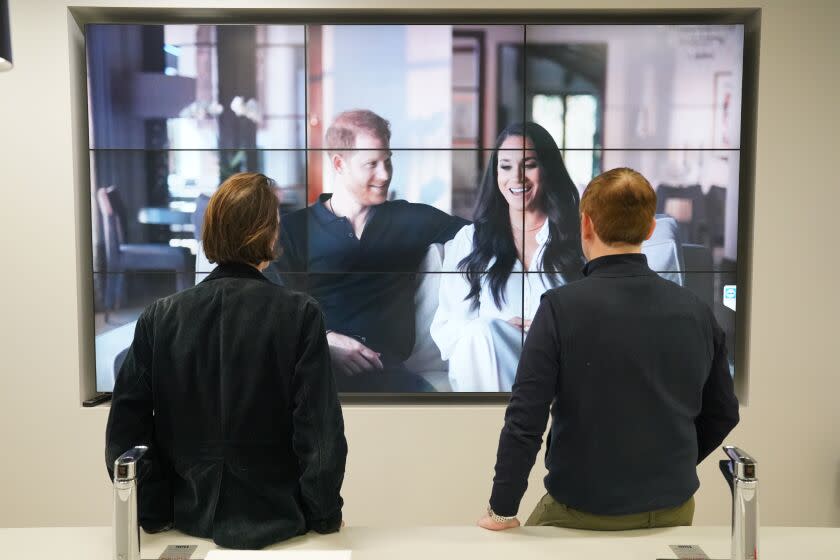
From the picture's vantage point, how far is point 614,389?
5.08 ft

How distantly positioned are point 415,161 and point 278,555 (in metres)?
2.40

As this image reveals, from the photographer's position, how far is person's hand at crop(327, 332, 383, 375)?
11.7 ft

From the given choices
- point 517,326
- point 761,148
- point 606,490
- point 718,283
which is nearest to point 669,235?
point 718,283

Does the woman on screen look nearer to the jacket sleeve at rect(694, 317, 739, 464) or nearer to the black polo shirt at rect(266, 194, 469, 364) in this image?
the black polo shirt at rect(266, 194, 469, 364)

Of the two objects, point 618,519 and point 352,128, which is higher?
point 352,128

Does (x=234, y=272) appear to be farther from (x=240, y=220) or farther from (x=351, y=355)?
(x=351, y=355)

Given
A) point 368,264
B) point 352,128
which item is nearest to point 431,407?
point 368,264

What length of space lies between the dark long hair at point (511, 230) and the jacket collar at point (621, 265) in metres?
1.92

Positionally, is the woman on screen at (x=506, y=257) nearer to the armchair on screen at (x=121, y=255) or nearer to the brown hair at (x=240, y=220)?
the armchair on screen at (x=121, y=255)

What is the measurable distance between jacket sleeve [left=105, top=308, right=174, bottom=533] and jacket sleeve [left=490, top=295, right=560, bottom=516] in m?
0.69

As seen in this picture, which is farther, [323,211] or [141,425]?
[323,211]

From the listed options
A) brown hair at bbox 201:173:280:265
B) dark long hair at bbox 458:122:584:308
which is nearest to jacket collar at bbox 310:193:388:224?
dark long hair at bbox 458:122:584:308

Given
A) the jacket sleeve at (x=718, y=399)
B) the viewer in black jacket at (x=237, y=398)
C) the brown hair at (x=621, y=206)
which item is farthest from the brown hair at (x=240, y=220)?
the jacket sleeve at (x=718, y=399)

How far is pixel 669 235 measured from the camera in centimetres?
354
